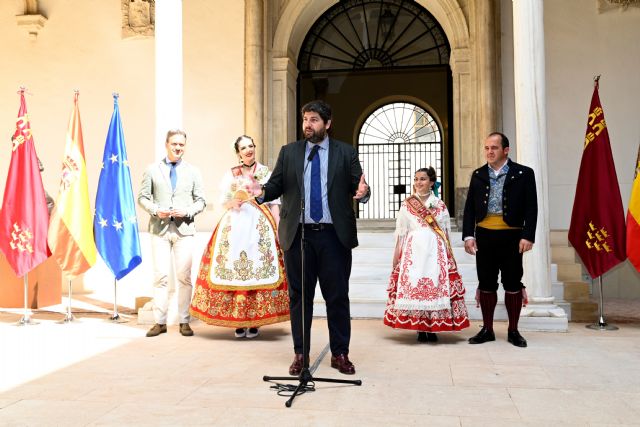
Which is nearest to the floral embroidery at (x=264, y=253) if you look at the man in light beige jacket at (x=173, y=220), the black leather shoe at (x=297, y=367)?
the man in light beige jacket at (x=173, y=220)

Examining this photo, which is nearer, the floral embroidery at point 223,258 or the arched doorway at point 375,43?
the floral embroidery at point 223,258

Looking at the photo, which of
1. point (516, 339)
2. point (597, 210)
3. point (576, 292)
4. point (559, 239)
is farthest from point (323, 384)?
point (559, 239)

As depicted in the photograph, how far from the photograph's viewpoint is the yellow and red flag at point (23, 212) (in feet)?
21.1

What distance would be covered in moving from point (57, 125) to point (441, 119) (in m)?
9.15

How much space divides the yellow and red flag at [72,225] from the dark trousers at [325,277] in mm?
3462

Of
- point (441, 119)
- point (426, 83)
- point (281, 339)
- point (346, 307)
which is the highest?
point (426, 83)

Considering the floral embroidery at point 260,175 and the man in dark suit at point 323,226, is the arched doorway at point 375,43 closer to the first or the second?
the floral embroidery at point 260,175

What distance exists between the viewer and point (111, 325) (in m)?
6.09

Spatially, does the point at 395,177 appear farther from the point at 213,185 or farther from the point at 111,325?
the point at 111,325

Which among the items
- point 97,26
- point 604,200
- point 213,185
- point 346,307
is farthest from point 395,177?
point 346,307

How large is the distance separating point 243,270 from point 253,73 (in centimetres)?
501

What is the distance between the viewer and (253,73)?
9.32m

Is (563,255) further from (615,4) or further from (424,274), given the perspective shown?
(615,4)

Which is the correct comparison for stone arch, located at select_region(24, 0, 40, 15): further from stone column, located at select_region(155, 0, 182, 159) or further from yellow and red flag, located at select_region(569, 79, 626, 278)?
yellow and red flag, located at select_region(569, 79, 626, 278)
